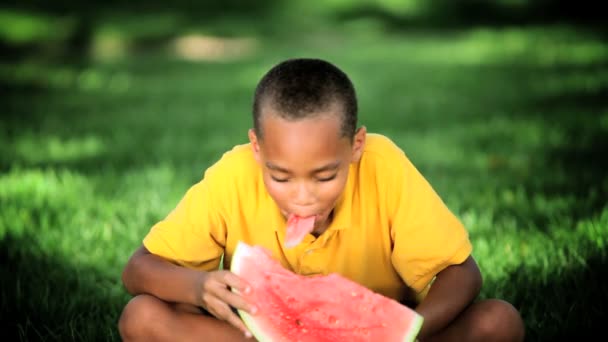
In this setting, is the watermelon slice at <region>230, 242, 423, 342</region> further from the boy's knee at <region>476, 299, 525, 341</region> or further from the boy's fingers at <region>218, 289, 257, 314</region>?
the boy's knee at <region>476, 299, 525, 341</region>

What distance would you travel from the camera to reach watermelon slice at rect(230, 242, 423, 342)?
2.47 meters

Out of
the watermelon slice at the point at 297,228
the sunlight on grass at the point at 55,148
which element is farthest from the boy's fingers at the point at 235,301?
the sunlight on grass at the point at 55,148

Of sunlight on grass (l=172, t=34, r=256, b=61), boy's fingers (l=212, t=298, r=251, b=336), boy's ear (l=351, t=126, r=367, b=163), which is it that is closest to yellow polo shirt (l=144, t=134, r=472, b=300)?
boy's ear (l=351, t=126, r=367, b=163)

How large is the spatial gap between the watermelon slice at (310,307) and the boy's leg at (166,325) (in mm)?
205

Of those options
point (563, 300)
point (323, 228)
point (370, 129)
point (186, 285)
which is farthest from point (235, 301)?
point (370, 129)

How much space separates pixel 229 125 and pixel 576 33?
7.05m

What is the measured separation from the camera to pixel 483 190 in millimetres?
4852

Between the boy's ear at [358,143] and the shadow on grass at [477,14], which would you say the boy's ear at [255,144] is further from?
the shadow on grass at [477,14]

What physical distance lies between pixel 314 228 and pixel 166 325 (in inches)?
23.4

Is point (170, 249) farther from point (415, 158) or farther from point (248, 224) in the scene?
point (415, 158)

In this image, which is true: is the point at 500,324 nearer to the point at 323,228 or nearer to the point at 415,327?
the point at 415,327

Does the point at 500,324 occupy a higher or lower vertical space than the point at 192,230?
lower

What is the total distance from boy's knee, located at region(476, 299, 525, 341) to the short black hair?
0.72 meters

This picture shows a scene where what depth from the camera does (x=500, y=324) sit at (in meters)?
2.58
